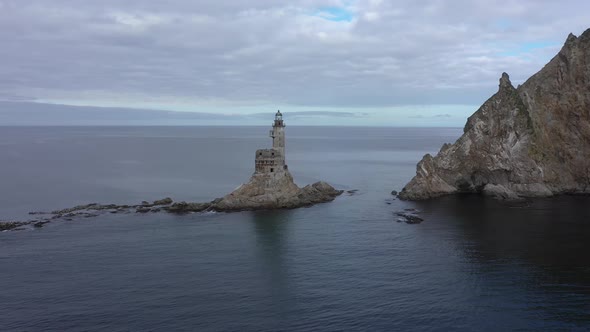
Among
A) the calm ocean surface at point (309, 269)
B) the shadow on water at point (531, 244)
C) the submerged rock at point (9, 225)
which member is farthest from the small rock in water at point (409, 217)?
the submerged rock at point (9, 225)

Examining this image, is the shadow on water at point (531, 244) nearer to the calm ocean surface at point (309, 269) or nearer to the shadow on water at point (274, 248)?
the calm ocean surface at point (309, 269)

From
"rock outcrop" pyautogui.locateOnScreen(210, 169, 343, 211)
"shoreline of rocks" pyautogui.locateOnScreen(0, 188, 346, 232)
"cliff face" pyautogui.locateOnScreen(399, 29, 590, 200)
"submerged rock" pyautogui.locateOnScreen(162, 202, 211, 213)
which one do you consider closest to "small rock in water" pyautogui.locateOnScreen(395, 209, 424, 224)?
"cliff face" pyautogui.locateOnScreen(399, 29, 590, 200)

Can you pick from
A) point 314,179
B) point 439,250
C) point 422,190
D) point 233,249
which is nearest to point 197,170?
point 314,179

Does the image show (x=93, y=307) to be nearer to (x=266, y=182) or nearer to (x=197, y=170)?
(x=266, y=182)

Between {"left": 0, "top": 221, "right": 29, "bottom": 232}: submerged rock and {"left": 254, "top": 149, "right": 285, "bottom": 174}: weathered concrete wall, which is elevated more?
{"left": 254, "top": 149, "right": 285, "bottom": 174}: weathered concrete wall

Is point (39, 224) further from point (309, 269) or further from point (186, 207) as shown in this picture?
point (309, 269)

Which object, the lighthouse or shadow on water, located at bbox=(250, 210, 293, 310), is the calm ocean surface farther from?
the lighthouse

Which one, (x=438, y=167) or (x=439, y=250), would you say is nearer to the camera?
(x=439, y=250)
